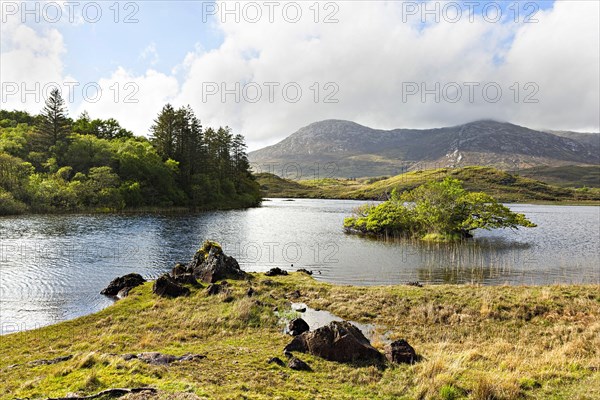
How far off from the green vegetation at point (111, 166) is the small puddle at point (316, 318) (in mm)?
79545

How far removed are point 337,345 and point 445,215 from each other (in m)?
50.7

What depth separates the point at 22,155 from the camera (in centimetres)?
9906

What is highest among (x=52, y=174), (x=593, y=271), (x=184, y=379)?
(x=52, y=174)

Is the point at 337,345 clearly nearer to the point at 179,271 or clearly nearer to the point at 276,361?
the point at 276,361

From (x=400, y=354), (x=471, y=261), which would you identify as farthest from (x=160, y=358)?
(x=471, y=261)

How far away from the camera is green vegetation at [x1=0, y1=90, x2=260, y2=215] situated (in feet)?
282

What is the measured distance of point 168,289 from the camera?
25797 millimetres

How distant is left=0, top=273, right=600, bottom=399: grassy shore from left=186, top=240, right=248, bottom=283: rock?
1943mm

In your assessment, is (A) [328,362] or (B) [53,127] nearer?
(A) [328,362]

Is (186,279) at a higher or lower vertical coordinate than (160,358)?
lower

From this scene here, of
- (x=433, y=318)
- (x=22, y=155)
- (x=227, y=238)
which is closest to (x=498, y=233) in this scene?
(x=227, y=238)

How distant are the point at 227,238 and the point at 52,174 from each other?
6580 centimetres

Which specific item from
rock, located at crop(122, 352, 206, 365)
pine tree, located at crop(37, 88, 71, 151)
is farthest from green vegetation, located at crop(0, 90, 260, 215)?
rock, located at crop(122, 352, 206, 365)

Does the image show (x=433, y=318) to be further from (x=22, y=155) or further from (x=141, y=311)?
(x=22, y=155)
